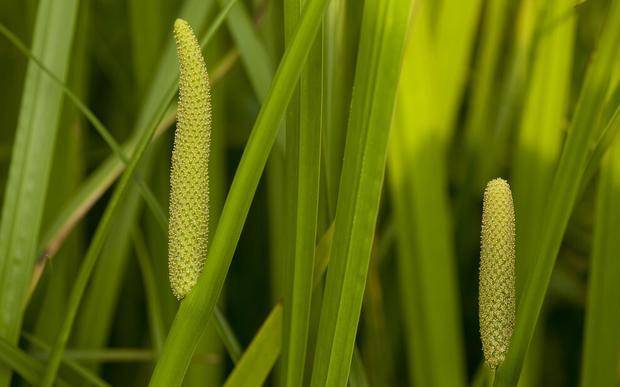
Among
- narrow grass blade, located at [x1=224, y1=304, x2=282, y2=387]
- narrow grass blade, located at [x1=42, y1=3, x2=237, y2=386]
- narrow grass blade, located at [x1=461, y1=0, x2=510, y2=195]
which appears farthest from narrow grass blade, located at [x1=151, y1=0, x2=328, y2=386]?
narrow grass blade, located at [x1=461, y1=0, x2=510, y2=195]

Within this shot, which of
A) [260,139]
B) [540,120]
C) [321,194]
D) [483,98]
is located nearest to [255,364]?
[321,194]

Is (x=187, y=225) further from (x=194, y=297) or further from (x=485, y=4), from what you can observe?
(x=485, y=4)

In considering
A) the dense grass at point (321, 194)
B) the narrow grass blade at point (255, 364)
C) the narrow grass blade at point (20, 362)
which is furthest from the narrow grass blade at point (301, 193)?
the narrow grass blade at point (20, 362)

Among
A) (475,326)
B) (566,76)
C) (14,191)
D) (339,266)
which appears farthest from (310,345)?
(475,326)

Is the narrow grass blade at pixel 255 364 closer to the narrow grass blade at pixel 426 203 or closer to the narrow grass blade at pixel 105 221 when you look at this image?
the narrow grass blade at pixel 105 221

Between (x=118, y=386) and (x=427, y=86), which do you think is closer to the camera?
(x=427, y=86)

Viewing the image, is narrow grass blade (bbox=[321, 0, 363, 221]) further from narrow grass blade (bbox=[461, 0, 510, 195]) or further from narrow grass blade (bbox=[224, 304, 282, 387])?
narrow grass blade (bbox=[461, 0, 510, 195])

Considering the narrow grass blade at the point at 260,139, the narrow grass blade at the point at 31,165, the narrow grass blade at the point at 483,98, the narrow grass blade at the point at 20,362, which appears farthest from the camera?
the narrow grass blade at the point at 483,98
